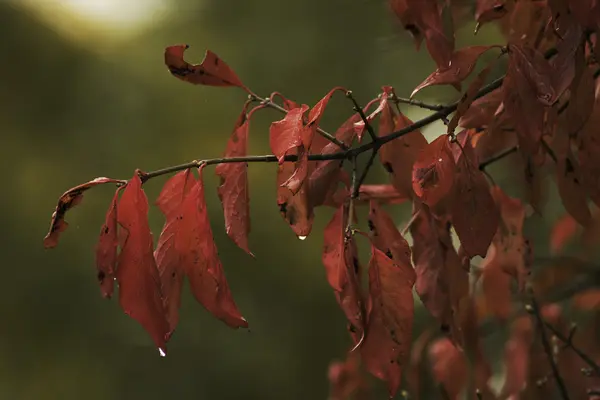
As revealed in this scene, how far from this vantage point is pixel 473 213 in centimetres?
59

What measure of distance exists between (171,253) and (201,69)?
0.57 feet

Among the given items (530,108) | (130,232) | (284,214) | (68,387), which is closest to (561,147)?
(530,108)

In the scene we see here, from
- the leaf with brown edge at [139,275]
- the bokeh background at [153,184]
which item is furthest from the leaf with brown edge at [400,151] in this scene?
the bokeh background at [153,184]

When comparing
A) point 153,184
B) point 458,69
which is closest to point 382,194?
point 458,69

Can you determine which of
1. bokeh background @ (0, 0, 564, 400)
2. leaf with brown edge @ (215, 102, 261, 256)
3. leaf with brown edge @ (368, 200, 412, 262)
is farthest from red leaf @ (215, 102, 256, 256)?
bokeh background @ (0, 0, 564, 400)

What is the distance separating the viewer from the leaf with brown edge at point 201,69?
2.18ft

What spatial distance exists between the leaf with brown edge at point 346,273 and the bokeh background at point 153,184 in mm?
1928

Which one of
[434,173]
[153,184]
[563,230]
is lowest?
[563,230]

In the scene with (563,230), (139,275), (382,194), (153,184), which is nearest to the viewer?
(139,275)

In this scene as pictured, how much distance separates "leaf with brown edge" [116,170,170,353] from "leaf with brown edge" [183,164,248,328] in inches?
1.3

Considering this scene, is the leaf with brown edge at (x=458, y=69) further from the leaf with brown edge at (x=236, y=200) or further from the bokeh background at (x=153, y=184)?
the bokeh background at (x=153, y=184)

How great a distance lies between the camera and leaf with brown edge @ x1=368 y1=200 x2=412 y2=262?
642mm

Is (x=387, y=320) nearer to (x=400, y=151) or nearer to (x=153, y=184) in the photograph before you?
(x=400, y=151)

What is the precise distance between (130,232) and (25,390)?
7.40 ft
